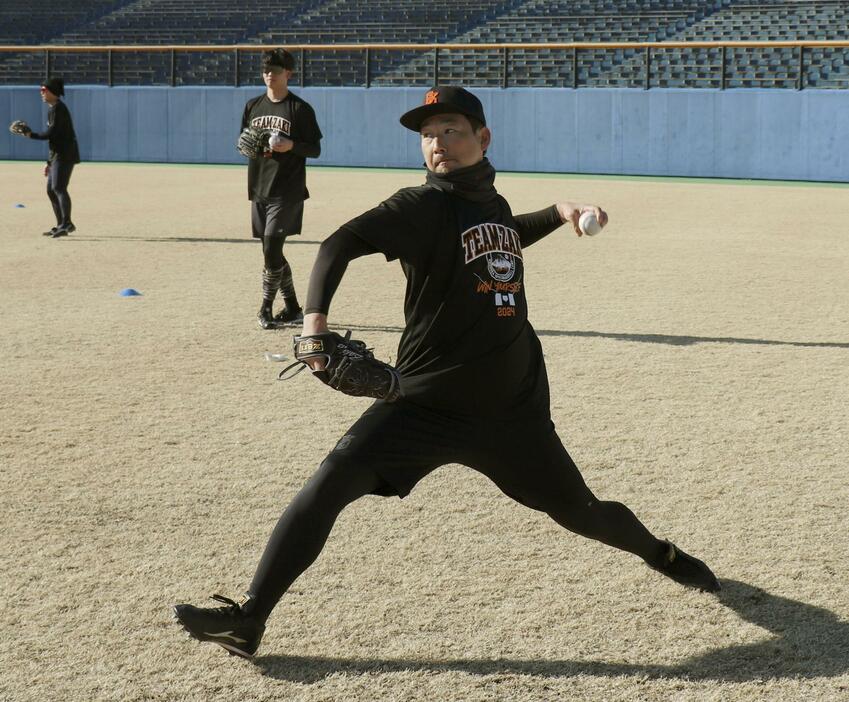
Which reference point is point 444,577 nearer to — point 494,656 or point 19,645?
point 494,656

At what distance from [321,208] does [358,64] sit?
12.5 metres

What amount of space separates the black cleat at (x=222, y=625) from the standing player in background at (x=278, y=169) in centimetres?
581

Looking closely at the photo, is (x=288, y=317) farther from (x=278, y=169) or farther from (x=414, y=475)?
(x=414, y=475)

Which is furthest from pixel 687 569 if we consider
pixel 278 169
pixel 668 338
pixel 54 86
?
pixel 54 86

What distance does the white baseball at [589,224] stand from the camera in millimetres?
3850

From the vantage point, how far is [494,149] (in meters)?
29.1

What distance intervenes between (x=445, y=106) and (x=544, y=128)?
83.5 ft

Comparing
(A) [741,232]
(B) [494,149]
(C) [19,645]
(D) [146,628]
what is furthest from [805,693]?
(B) [494,149]

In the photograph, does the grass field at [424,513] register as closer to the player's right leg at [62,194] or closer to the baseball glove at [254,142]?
the baseball glove at [254,142]

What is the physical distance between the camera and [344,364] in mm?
3262

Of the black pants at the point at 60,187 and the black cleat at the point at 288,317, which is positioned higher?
the black pants at the point at 60,187

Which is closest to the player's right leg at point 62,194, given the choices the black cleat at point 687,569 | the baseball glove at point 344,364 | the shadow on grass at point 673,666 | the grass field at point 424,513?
the grass field at point 424,513

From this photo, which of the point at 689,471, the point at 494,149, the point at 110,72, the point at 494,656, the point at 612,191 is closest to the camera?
the point at 494,656

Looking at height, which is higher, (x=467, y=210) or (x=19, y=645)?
(x=467, y=210)
